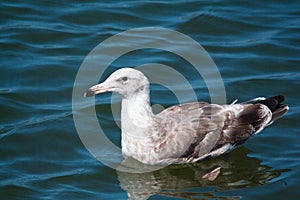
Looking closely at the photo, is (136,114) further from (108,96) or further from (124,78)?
(108,96)

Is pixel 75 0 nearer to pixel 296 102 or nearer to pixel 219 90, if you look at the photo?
pixel 219 90

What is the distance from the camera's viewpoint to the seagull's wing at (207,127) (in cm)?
877

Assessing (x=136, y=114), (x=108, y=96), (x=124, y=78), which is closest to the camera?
(x=124, y=78)

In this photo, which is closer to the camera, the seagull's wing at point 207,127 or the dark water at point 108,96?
the dark water at point 108,96

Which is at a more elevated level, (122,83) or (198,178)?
(122,83)

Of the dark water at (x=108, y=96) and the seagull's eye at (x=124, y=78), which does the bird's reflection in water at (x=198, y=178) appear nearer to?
the dark water at (x=108, y=96)

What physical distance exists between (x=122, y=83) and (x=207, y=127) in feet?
4.00

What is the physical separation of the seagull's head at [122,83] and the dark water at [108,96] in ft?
3.41

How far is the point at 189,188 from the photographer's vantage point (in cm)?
855

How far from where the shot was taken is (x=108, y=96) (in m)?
10.6

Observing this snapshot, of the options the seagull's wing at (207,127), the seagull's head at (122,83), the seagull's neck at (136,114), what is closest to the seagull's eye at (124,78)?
the seagull's head at (122,83)

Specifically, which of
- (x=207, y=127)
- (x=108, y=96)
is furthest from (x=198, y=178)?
(x=108, y=96)

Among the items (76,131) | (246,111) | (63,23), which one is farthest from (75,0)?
(246,111)

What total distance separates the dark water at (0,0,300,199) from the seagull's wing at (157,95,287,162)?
0.28 meters
